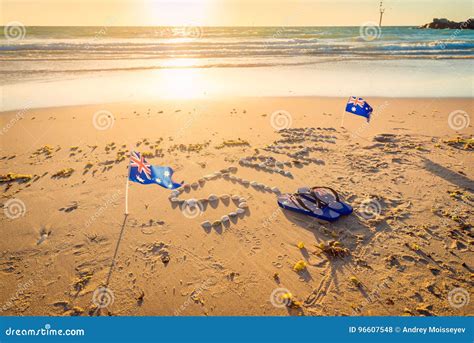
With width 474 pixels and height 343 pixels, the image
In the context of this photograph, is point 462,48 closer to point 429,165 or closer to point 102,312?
point 429,165

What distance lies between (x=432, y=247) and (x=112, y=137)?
10.2 m

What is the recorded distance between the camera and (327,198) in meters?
6.91

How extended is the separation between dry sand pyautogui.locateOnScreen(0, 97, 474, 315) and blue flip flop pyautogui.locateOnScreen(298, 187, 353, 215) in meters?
0.33

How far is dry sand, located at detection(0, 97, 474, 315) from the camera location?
480 centimetres

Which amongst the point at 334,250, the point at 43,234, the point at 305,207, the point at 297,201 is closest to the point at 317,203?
the point at 305,207

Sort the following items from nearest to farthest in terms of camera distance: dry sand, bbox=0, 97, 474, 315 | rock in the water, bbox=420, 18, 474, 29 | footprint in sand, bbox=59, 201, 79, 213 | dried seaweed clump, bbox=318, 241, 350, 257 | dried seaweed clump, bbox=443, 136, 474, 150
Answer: dry sand, bbox=0, 97, 474, 315
dried seaweed clump, bbox=318, 241, 350, 257
footprint in sand, bbox=59, 201, 79, 213
dried seaweed clump, bbox=443, 136, 474, 150
rock in the water, bbox=420, 18, 474, 29

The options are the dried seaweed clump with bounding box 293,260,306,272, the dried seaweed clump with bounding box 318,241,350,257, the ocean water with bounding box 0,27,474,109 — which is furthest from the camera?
the ocean water with bounding box 0,27,474,109

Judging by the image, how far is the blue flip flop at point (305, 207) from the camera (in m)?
Answer: 6.39

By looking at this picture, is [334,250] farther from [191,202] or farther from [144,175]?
[144,175]

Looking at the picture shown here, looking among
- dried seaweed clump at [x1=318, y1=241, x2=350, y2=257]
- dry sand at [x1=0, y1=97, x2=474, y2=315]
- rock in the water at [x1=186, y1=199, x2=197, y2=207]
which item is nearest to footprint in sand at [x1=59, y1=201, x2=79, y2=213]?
dry sand at [x1=0, y1=97, x2=474, y2=315]

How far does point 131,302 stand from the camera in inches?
186

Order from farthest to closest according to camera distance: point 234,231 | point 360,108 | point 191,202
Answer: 1. point 360,108
2. point 191,202
3. point 234,231

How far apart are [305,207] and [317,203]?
0.32 meters

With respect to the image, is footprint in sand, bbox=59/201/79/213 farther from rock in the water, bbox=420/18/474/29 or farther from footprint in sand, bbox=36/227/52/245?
rock in the water, bbox=420/18/474/29
